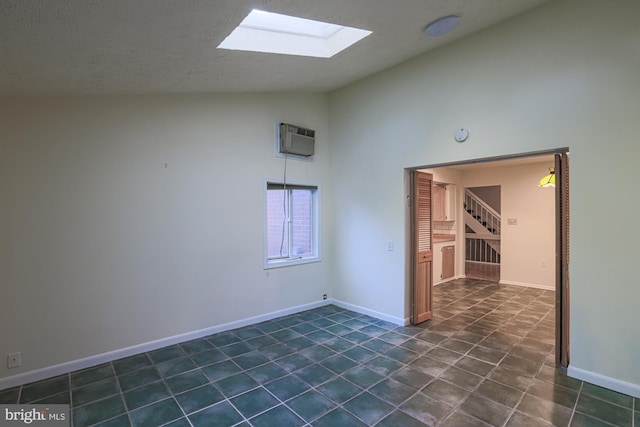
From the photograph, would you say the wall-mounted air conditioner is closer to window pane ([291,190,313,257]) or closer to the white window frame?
the white window frame

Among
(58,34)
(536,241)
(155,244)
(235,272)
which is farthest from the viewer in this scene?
(536,241)

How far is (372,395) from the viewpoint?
2549 millimetres

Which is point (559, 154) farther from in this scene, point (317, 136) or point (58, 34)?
point (58, 34)

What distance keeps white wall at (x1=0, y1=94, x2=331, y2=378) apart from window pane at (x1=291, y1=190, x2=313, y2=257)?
49 centimetres

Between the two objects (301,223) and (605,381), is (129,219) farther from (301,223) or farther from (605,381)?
(605,381)

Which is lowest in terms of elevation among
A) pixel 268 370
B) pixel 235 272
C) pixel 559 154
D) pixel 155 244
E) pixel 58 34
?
pixel 268 370

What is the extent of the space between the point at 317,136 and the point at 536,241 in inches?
197

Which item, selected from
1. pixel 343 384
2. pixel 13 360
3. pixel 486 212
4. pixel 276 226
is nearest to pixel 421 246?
pixel 276 226

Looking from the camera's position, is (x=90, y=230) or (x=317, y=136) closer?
(x=90, y=230)

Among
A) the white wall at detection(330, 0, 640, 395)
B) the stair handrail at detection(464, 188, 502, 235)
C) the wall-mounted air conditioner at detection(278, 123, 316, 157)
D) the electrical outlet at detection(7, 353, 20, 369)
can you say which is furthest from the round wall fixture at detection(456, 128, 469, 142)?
the electrical outlet at detection(7, 353, 20, 369)

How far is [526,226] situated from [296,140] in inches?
205

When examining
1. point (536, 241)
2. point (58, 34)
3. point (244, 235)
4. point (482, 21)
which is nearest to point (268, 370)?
point (244, 235)

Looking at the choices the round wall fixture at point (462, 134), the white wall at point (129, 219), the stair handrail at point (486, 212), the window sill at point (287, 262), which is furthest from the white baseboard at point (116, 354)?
the stair handrail at point (486, 212)

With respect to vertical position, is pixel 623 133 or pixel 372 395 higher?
pixel 623 133
